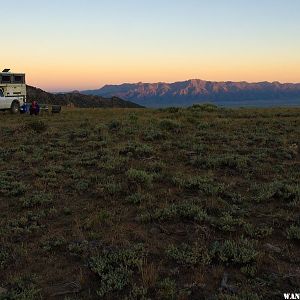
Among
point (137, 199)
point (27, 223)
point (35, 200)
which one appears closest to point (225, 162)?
point (137, 199)

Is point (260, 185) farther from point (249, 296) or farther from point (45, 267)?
point (45, 267)

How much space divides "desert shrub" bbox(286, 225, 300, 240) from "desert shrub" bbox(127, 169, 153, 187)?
161 inches

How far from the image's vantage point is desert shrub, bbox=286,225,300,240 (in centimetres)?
787

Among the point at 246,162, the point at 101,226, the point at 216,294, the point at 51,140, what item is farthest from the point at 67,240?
the point at 51,140

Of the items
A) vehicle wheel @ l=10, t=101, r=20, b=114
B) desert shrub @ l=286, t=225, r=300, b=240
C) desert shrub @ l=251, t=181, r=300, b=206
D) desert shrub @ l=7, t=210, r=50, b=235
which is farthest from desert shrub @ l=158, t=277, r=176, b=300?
vehicle wheel @ l=10, t=101, r=20, b=114

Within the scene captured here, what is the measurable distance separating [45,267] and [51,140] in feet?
38.2

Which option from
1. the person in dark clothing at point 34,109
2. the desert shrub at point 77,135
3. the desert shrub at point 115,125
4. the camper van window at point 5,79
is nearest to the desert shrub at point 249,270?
the desert shrub at point 77,135

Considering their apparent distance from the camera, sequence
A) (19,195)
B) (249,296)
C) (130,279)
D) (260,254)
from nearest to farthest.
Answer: (249,296) < (130,279) < (260,254) < (19,195)

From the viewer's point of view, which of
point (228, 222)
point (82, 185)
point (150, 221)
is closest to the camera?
point (228, 222)

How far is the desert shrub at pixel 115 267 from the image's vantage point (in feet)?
20.9

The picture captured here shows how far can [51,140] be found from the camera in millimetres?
18281

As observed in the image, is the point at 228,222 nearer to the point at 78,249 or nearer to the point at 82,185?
the point at 78,249

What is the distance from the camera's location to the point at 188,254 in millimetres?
7238

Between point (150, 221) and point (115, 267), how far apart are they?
2.07 meters
